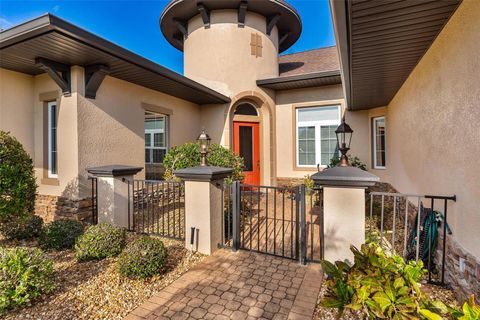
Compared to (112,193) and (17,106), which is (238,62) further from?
(17,106)

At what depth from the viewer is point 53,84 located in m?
5.64

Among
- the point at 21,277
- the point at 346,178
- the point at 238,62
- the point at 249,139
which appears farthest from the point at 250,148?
the point at 21,277

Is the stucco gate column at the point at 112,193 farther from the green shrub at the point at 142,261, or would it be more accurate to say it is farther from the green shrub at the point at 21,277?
the green shrub at the point at 21,277

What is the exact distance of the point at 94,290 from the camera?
298 cm

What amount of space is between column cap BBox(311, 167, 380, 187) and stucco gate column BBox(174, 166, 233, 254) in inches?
66.0

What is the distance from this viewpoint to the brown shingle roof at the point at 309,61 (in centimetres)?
972

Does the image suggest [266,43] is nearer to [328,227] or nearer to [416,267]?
[328,227]

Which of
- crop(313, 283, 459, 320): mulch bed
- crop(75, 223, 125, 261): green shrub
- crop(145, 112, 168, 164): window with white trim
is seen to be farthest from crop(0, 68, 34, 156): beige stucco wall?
crop(313, 283, 459, 320): mulch bed

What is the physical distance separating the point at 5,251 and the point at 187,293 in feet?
7.16

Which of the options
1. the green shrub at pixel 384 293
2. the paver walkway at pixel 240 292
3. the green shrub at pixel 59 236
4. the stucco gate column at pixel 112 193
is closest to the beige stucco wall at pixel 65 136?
the stucco gate column at pixel 112 193

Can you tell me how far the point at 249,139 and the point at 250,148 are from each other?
1.14 ft

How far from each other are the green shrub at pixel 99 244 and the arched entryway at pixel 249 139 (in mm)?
5709

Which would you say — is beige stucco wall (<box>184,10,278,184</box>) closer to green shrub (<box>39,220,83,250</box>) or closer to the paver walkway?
green shrub (<box>39,220,83,250</box>)

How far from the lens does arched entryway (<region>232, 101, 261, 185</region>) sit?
925 cm
